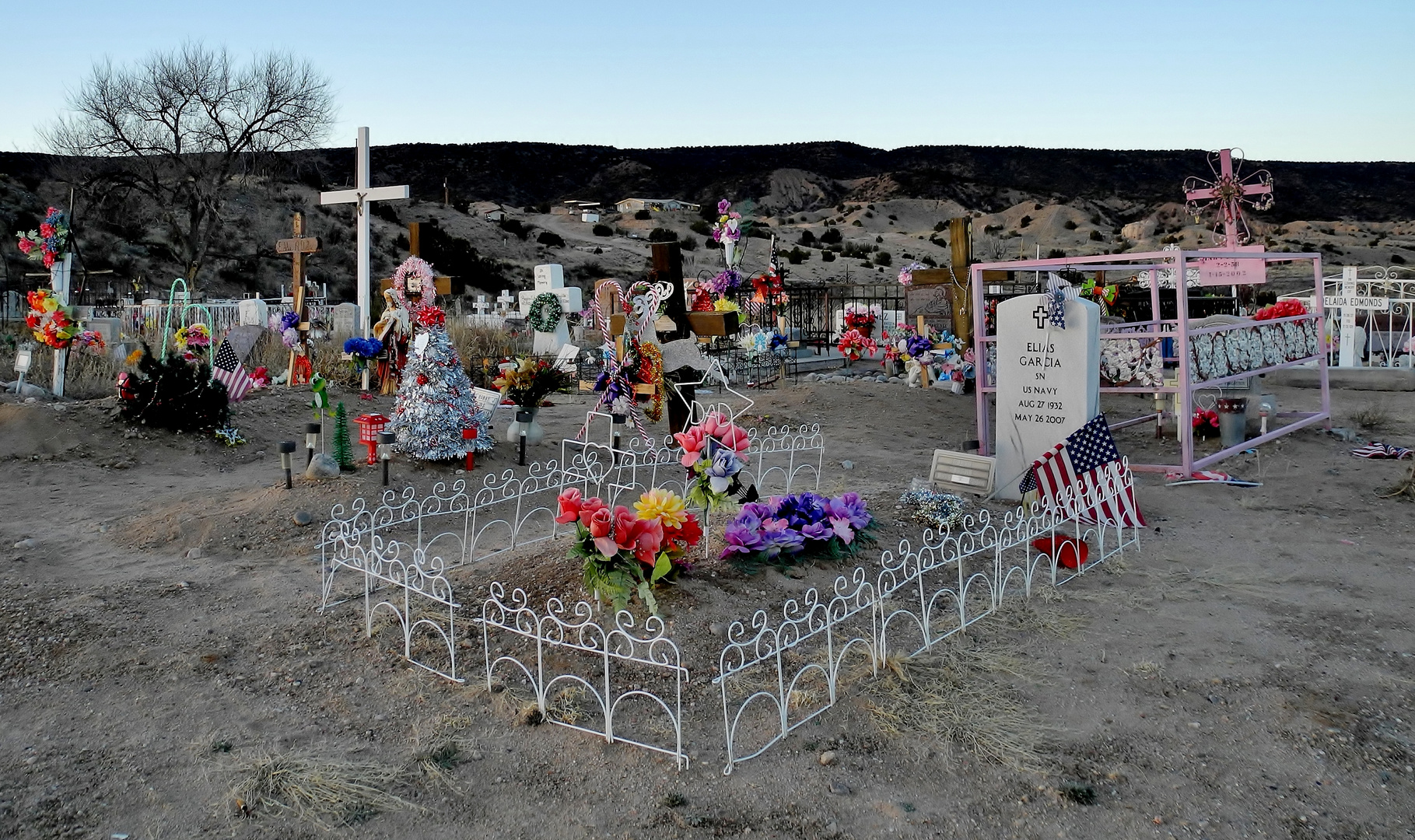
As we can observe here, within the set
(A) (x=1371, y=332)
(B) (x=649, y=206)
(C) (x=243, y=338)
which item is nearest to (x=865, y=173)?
(B) (x=649, y=206)

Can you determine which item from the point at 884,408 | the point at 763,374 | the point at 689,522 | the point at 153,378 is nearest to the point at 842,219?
the point at 763,374

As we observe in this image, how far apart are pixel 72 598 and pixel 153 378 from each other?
5582 mm

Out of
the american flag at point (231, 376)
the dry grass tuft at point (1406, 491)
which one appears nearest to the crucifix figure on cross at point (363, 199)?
the american flag at point (231, 376)

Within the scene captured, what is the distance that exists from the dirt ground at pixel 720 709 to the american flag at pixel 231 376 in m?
3.79

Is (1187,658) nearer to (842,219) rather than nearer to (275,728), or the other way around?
(275,728)

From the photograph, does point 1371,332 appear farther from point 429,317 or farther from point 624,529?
point 624,529

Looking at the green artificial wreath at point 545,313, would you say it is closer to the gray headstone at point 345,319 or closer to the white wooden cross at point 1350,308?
the gray headstone at point 345,319

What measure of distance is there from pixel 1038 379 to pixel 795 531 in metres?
3.42

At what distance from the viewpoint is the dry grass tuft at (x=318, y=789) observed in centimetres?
352

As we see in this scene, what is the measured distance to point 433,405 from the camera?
30.3ft

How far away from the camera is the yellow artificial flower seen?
17.3 feet

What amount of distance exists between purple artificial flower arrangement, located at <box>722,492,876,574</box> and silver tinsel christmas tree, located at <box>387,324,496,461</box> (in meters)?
3.86

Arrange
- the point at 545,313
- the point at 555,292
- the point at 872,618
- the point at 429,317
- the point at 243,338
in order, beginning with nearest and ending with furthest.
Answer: the point at 872,618 < the point at 429,317 < the point at 545,313 < the point at 243,338 < the point at 555,292

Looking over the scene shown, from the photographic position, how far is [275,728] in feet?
13.9
